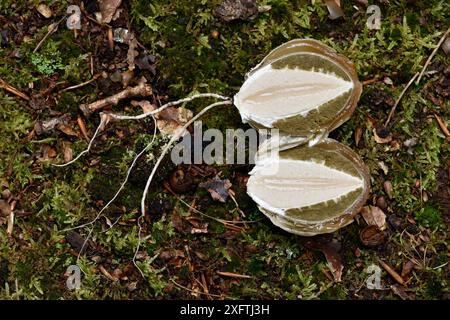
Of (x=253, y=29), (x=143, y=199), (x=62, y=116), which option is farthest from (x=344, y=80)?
(x=62, y=116)

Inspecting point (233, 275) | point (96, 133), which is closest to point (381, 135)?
point (233, 275)

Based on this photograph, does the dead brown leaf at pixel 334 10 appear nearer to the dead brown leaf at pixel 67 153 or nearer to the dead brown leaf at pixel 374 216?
the dead brown leaf at pixel 374 216

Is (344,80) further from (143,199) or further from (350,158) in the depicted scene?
(143,199)

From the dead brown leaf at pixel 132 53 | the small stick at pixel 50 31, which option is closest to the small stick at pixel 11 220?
the small stick at pixel 50 31

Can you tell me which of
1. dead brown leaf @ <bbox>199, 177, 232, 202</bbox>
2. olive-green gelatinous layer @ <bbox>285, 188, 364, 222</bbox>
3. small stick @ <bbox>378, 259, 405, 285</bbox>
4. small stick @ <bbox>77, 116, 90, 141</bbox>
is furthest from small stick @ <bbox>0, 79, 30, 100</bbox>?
small stick @ <bbox>378, 259, 405, 285</bbox>

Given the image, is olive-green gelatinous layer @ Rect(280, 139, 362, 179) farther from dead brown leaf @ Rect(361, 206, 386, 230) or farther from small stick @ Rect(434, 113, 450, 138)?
small stick @ Rect(434, 113, 450, 138)

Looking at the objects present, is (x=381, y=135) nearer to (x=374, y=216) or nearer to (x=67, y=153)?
(x=374, y=216)

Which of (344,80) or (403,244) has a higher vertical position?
(344,80)
